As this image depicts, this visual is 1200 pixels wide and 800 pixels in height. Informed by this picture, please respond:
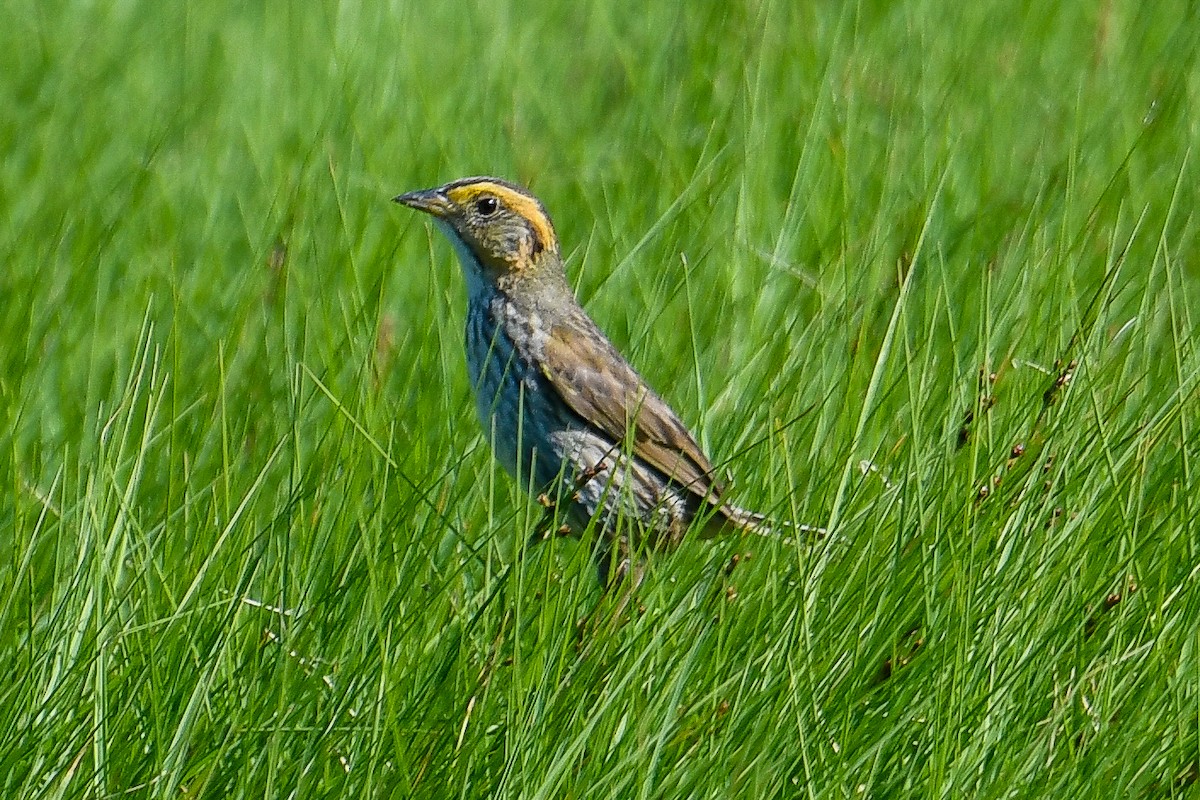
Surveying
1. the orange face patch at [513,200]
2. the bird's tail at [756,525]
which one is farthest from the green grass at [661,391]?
the orange face patch at [513,200]

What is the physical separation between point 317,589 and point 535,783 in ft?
2.47

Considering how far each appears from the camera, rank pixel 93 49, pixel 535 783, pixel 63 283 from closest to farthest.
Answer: pixel 535 783
pixel 63 283
pixel 93 49

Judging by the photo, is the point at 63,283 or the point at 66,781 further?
the point at 63,283

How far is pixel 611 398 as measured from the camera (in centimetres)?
479

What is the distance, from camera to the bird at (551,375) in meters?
4.70

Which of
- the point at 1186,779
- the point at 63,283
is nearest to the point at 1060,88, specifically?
the point at 63,283

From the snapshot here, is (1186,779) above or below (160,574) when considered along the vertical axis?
below

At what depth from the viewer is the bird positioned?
15.4ft

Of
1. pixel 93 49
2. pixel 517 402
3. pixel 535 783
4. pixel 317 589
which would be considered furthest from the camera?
pixel 93 49

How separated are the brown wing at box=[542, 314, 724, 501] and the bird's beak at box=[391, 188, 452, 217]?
0.46 meters

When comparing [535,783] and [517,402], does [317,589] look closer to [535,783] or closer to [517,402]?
[535,783]

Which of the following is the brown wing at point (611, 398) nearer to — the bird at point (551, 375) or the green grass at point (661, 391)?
the bird at point (551, 375)

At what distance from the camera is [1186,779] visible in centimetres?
327

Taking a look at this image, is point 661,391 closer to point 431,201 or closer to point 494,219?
point 494,219
